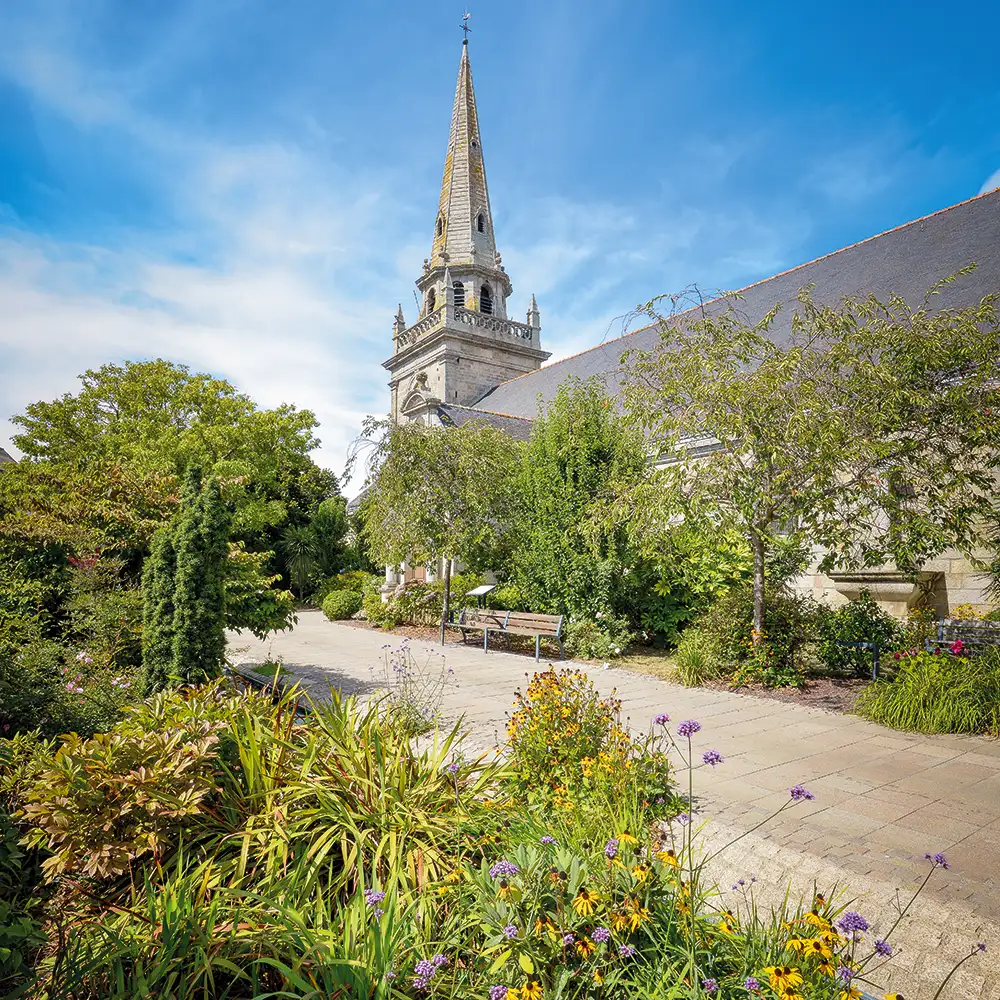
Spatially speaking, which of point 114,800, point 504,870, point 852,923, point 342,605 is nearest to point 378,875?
point 504,870

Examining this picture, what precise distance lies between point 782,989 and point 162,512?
7.56m

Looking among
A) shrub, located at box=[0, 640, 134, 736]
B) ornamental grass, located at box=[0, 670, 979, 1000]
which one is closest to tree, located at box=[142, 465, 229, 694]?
shrub, located at box=[0, 640, 134, 736]

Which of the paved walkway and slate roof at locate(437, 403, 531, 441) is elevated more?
slate roof at locate(437, 403, 531, 441)

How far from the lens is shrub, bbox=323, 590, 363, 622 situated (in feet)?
55.9

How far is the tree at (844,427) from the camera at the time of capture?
7.09 metres

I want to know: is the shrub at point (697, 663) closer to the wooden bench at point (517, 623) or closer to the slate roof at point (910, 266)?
the wooden bench at point (517, 623)

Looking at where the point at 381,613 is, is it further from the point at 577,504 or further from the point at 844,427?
the point at 844,427

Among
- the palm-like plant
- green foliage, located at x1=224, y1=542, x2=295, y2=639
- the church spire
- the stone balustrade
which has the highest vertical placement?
the church spire

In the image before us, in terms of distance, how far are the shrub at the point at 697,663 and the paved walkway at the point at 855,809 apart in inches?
15.2

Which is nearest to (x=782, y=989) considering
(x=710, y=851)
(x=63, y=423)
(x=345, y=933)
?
(x=345, y=933)

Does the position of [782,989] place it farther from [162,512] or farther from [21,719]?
[162,512]

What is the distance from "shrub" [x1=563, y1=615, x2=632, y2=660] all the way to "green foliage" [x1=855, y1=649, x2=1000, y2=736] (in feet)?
14.4

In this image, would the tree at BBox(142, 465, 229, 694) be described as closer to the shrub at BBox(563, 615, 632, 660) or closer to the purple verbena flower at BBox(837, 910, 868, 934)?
the purple verbena flower at BBox(837, 910, 868, 934)

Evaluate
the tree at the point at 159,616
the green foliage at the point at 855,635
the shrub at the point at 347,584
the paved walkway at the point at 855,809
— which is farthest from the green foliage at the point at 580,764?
the shrub at the point at 347,584
